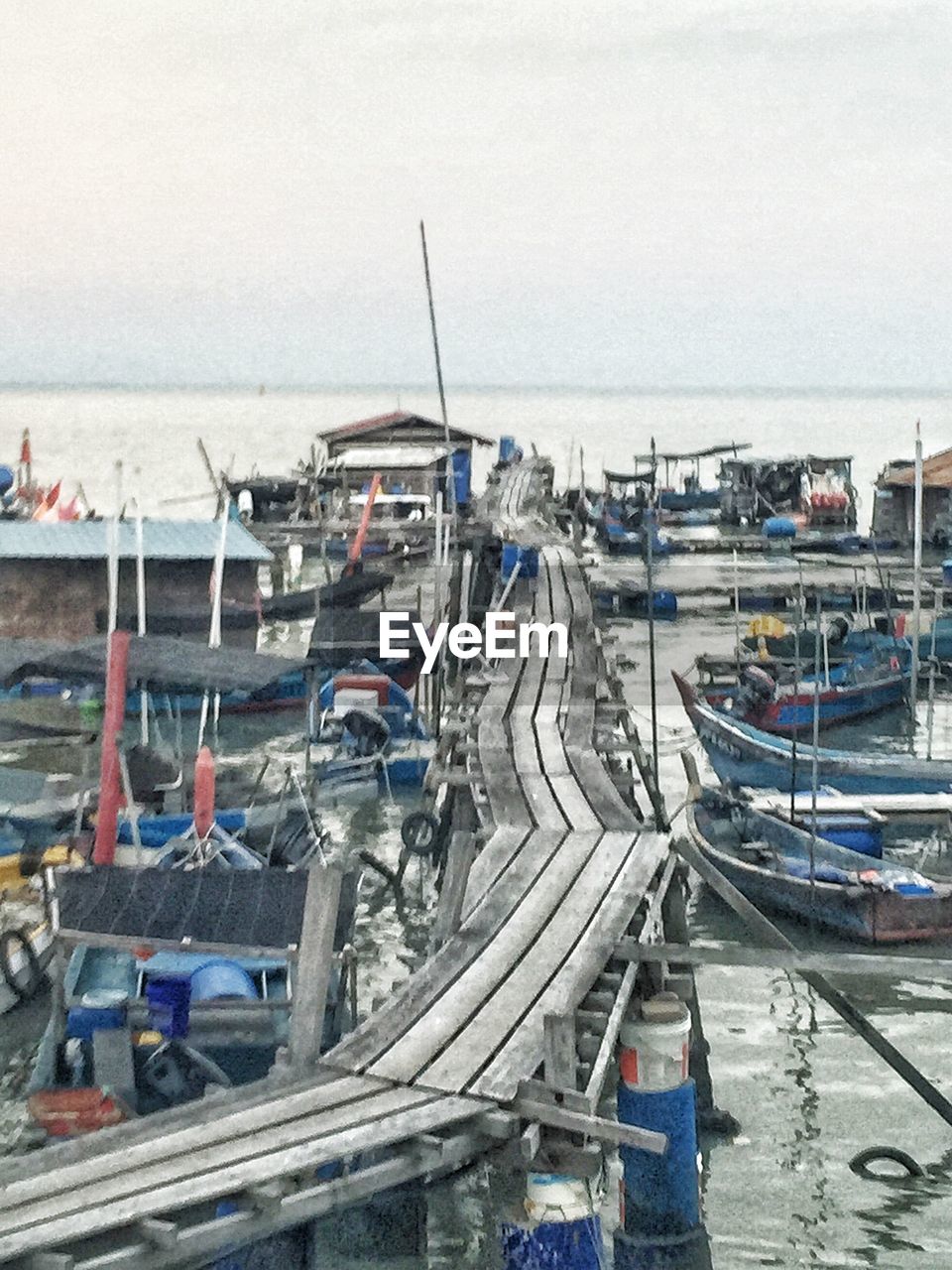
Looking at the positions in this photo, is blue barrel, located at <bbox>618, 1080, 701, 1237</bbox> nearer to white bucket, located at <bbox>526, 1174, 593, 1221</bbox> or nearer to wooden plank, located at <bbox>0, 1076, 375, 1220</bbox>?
white bucket, located at <bbox>526, 1174, 593, 1221</bbox>

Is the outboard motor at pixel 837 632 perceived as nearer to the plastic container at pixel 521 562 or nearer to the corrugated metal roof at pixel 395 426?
the plastic container at pixel 521 562

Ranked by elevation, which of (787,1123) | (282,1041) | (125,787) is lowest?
(787,1123)

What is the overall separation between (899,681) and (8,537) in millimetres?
19080

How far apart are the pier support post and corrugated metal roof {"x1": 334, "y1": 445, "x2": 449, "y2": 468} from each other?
130ft

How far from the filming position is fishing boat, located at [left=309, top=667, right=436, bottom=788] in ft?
92.8

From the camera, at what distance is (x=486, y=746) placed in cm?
2061

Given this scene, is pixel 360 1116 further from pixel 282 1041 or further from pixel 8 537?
pixel 8 537

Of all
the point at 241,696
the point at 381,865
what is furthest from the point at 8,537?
the point at 381,865

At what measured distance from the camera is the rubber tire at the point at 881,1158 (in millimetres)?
14961

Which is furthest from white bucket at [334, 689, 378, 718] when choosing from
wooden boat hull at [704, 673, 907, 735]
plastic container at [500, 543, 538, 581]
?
wooden boat hull at [704, 673, 907, 735]

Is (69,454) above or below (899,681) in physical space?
above

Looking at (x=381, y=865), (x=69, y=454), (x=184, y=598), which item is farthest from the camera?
(x=69, y=454)

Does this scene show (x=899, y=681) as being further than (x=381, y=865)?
Yes

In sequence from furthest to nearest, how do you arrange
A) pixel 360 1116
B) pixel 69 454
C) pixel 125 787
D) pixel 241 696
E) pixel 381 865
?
pixel 69 454 < pixel 241 696 < pixel 381 865 < pixel 125 787 < pixel 360 1116
